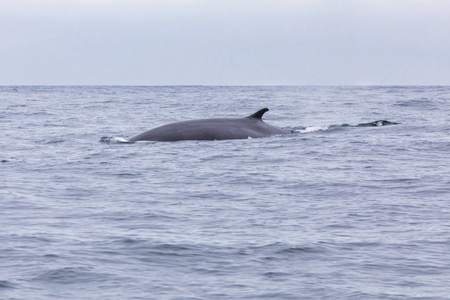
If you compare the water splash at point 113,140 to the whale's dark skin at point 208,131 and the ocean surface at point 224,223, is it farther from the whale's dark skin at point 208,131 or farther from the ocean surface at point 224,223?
the ocean surface at point 224,223

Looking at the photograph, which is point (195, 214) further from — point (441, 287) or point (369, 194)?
point (441, 287)

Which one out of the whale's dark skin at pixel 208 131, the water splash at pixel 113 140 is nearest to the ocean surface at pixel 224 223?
the whale's dark skin at pixel 208 131

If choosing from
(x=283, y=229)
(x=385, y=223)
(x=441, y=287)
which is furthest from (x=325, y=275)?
(x=385, y=223)

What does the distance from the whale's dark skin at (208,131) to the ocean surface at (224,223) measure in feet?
3.35

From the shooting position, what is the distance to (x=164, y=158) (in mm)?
17016

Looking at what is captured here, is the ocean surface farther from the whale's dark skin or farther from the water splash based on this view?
the water splash

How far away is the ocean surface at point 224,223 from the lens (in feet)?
24.9

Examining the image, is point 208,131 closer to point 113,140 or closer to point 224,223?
point 113,140

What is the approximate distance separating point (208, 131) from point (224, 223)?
409 inches

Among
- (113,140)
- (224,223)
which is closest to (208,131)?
(113,140)

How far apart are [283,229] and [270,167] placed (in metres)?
6.13

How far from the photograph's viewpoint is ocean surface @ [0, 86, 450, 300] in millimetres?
7586

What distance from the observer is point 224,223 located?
1025 centimetres

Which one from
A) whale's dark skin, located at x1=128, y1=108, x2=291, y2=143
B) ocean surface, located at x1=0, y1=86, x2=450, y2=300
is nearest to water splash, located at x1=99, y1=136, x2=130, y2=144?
whale's dark skin, located at x1=128, y1=108, x2=291, y2=143
